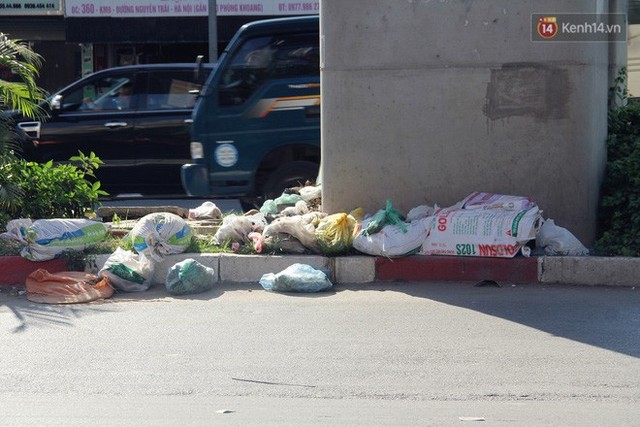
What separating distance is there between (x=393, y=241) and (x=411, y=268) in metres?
0.30

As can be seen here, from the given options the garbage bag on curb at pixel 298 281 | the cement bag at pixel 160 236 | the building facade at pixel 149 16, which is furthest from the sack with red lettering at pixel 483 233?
the building facade at pixel 149 16

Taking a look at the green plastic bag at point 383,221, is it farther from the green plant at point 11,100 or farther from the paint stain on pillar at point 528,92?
the green plant at point 11,100

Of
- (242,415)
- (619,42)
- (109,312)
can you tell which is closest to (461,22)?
(619,42)

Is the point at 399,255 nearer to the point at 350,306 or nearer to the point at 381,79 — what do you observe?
the point at 350,306

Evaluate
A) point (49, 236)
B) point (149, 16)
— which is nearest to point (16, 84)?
point (49, 236)

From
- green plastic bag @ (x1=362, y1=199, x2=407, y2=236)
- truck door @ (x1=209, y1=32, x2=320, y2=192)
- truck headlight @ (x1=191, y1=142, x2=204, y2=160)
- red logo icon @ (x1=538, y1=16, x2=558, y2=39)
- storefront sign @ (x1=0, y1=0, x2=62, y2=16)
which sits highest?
storefront sign @ (x1=0, y1=0, x2=62, y2=16)

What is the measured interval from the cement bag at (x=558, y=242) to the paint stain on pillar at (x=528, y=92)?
1102mm

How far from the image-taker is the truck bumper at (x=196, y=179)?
10969 millimetres

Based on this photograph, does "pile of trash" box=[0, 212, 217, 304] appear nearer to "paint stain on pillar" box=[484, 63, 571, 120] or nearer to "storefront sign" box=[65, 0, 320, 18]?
"paint stain on pillar" box=[484, 63, 571, 120]

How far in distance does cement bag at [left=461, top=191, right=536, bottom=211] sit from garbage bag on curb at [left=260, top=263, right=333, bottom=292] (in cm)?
156

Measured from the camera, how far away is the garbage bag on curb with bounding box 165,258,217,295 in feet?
26.2

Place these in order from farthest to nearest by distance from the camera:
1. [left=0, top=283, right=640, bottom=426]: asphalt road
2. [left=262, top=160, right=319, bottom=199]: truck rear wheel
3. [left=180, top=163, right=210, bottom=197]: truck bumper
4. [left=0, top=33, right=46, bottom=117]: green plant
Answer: [left=180, top=163, right=210, bottom=197]: truck bumper → [left=262, top=160, right=319, bottom=199]: truck rear wheel → [left=0, top=33, right=46, bottom=117]: green plant → [left=0, top=283, right=640, bottom=426]: asphalt road

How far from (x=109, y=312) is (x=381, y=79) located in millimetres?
3405

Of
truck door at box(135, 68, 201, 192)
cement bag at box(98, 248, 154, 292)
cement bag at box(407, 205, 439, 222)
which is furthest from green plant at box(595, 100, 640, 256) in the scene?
truck door at box(135, 68, 201, 192)
